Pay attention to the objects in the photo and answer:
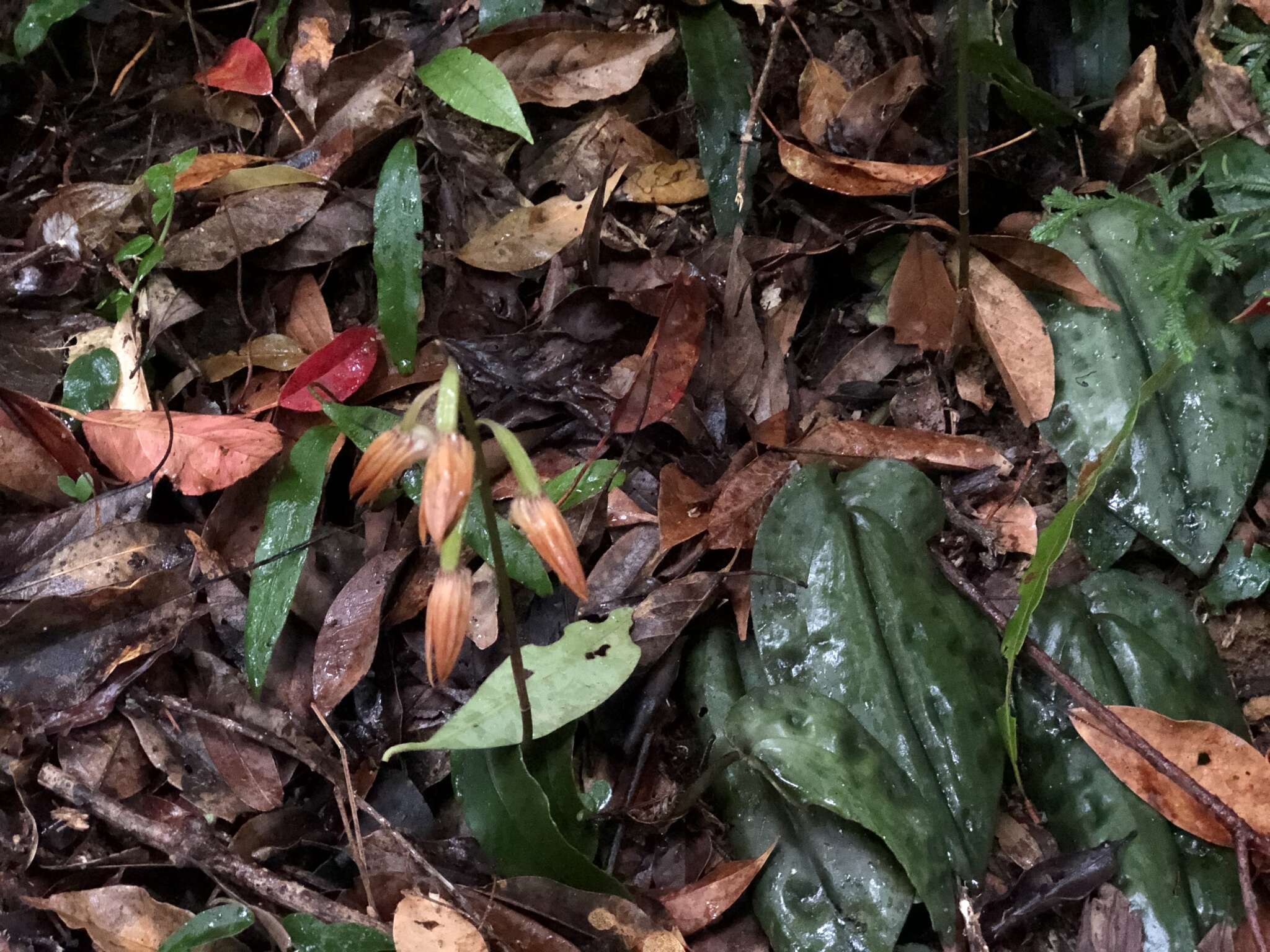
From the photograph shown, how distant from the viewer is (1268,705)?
5.24 feet

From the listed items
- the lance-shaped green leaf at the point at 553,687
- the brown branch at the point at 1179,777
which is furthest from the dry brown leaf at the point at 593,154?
the brown branch at the point at 1179,777

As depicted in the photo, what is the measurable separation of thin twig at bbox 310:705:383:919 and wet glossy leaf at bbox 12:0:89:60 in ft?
5.24

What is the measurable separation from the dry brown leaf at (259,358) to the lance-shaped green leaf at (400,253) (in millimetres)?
213

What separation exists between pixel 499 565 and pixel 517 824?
1.58 ft

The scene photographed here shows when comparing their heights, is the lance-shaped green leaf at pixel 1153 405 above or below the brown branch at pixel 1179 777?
above

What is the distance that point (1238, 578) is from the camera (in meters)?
1.64

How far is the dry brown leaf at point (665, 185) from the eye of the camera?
2059mm

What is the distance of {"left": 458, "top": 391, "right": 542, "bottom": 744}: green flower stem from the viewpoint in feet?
3.51

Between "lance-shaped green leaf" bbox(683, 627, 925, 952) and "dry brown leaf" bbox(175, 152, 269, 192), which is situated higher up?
"dry brown leaf" bbox(175, 152, 269, 192)

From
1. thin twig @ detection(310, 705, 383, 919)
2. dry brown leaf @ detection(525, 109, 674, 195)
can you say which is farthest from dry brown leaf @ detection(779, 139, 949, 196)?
thin twig @ detection(310, 705, 383, 919)

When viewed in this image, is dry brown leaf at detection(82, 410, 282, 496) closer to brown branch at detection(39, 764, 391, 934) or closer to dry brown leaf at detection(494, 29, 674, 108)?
brown branch at detection(39, 764, 391, 934)

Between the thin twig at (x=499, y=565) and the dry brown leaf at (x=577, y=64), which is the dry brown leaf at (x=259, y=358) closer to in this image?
the dry brown leaf at (x=577, y=64)

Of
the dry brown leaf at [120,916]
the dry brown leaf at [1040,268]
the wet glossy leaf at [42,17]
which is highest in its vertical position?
the wet glossy leaf at [42,17]

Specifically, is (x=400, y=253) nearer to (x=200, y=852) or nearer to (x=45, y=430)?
(x=45, y=430)
